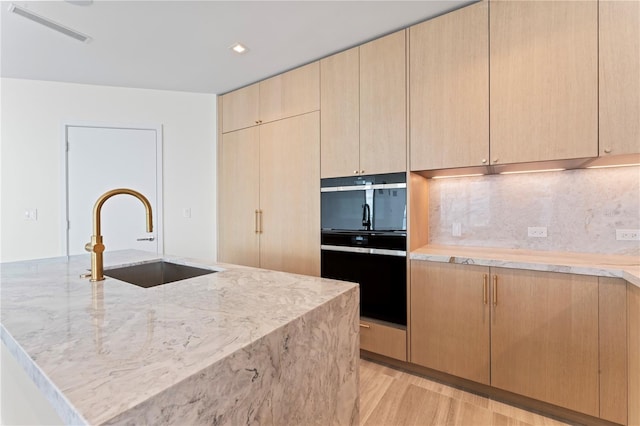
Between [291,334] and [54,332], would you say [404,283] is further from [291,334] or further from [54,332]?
[54,332]

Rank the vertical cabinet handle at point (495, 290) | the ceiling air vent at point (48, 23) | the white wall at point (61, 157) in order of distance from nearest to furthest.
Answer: the vertical cabinet handle at point (495, 290)
the ceiling air vent at point (48, 23)
the white wall at point (61, 157)

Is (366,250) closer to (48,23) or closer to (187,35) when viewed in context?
(187,35)

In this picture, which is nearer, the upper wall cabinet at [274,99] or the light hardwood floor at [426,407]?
the light hardwood floor at [426,407]

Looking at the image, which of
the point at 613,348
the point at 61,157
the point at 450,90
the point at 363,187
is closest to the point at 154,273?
the point at 363,187

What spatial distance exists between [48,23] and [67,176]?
159cm

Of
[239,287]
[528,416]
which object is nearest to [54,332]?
[239,287]

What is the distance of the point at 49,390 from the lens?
21.3 inches

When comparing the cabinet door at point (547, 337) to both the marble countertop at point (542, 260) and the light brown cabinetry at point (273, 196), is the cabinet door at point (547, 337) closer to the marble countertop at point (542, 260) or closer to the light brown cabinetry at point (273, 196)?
the marble countertop at point (542, 260)

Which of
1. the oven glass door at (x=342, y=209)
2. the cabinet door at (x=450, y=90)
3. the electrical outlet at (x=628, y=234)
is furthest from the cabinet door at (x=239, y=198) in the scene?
the electrical outlet at (x=628, y=234)

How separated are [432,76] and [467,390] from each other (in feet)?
6.98

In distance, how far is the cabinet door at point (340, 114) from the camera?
2.46m

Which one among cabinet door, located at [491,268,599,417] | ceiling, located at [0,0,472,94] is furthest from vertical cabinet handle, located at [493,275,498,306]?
ceiling, located at [0,0,472,94]

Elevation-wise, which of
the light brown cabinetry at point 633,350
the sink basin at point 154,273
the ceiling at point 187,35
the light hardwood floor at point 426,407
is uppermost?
the ceiling at point 187,35

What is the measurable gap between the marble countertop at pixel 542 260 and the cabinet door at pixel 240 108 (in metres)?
2.16
